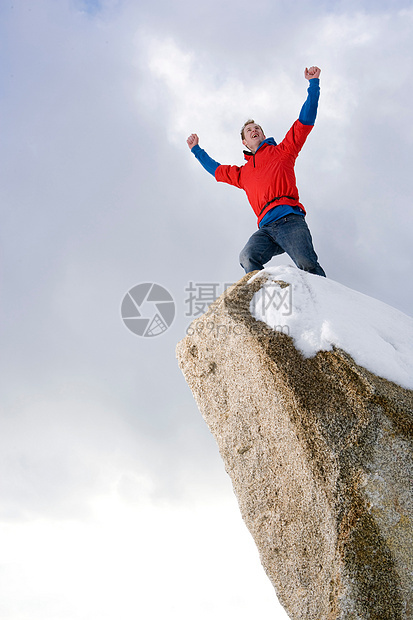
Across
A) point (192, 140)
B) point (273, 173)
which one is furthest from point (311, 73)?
point (192, 140)

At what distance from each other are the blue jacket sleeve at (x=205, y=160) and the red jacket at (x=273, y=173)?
583mm

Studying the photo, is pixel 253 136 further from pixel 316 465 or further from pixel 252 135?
pixel 316 465

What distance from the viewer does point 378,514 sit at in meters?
3.37

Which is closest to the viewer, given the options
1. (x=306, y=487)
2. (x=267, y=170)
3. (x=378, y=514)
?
(x=378, y=514)

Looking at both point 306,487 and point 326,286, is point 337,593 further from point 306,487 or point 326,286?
point 326,286

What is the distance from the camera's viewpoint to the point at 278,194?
573 cm

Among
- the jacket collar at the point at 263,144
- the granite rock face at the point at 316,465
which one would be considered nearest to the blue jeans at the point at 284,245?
the jacket collar at the point at 263,144

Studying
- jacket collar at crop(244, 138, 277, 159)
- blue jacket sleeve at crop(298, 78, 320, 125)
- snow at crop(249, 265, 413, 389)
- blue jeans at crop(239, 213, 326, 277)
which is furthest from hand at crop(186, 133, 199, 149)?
snow at crop(249, 265, 413, 389)

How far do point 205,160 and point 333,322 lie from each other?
403cm

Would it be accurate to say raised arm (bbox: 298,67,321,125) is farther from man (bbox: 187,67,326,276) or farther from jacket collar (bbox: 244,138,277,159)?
jacket collar (bbox: 244,138,277,159)

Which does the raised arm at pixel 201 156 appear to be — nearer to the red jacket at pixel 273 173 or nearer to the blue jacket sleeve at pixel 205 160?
the blue jacket sleeve at pixel 205 160

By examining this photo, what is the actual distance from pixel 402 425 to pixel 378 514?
66cm

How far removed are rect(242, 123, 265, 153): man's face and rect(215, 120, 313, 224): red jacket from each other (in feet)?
0.32

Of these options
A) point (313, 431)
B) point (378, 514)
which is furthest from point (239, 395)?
point (378, 514)
